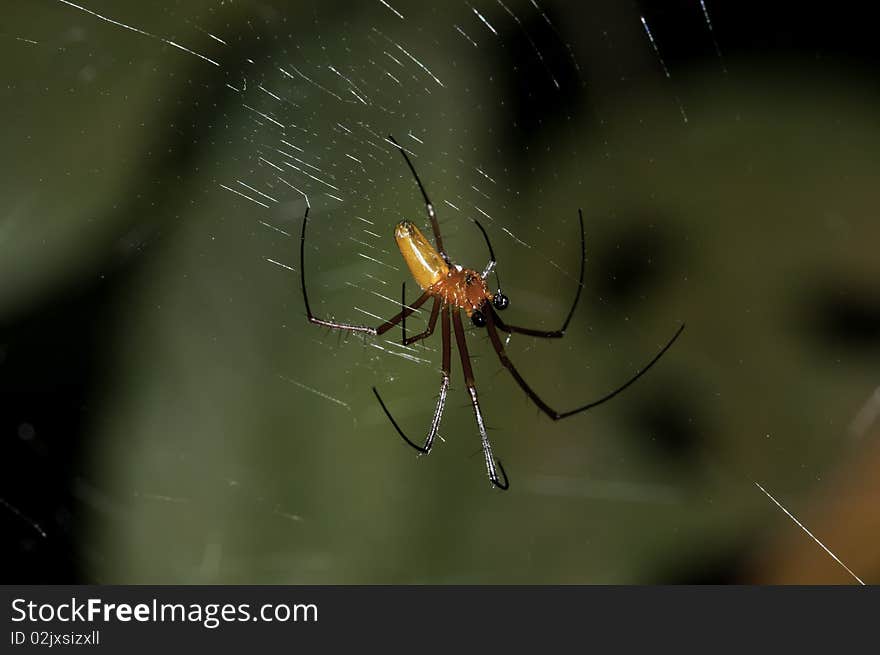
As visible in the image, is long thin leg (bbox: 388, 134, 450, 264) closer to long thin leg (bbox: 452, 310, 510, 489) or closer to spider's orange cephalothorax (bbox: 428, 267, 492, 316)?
spider's orange cephalothorax (bbox: 428, 267, 492, 316)

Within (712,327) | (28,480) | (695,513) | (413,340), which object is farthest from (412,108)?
(28,480)

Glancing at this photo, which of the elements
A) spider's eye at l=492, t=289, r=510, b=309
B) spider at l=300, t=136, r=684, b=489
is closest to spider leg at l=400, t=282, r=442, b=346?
spider at l=300, t=136, r=684, b=489

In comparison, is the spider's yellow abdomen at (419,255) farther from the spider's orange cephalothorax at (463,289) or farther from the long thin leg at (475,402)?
the long thin leg at (475,402)

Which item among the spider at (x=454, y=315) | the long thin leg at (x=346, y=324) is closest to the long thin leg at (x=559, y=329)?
the spider at (x=454, y=315)

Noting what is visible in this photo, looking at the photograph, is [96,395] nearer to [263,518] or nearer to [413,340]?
[263,518]

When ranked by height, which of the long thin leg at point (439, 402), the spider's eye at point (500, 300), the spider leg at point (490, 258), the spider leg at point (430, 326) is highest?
the spider leg at point (490, 258)

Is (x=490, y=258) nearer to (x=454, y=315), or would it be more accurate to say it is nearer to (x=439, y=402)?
(x=454, y=315)
